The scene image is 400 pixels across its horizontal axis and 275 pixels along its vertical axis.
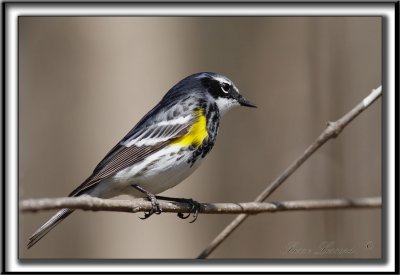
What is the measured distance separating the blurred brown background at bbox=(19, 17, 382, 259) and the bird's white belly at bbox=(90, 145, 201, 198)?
45 cm

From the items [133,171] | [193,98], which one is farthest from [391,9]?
[133,171]

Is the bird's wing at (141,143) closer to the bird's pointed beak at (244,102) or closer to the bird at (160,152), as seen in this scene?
the bird at (160,152)

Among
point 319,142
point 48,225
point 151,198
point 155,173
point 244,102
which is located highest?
point 244,102

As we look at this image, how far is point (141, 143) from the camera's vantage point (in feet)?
12.1

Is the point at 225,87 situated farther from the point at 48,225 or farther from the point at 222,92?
the point at 48,225

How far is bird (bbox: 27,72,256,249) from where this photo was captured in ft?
11.5

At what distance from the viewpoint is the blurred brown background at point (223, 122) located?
3.90 metres

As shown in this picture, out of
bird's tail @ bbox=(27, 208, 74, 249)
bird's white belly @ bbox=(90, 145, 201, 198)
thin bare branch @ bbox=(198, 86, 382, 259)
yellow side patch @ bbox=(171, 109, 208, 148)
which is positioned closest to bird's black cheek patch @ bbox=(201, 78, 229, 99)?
yellow side patch @ bbox=(171, 109, 208, 148)

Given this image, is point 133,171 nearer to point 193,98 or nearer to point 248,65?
point 193,98

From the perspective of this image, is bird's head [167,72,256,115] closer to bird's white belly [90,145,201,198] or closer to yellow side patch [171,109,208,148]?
yellow side patch [171,109,208,148]

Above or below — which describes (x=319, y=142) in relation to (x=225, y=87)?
below

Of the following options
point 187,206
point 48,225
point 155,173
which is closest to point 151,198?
point 155,173

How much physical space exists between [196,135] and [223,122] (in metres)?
1.38

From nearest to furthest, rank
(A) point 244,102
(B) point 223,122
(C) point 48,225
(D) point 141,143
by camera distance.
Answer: (C) point 48,225, (D) point 141,143, (A) point 244,102, (B) point 223,122
